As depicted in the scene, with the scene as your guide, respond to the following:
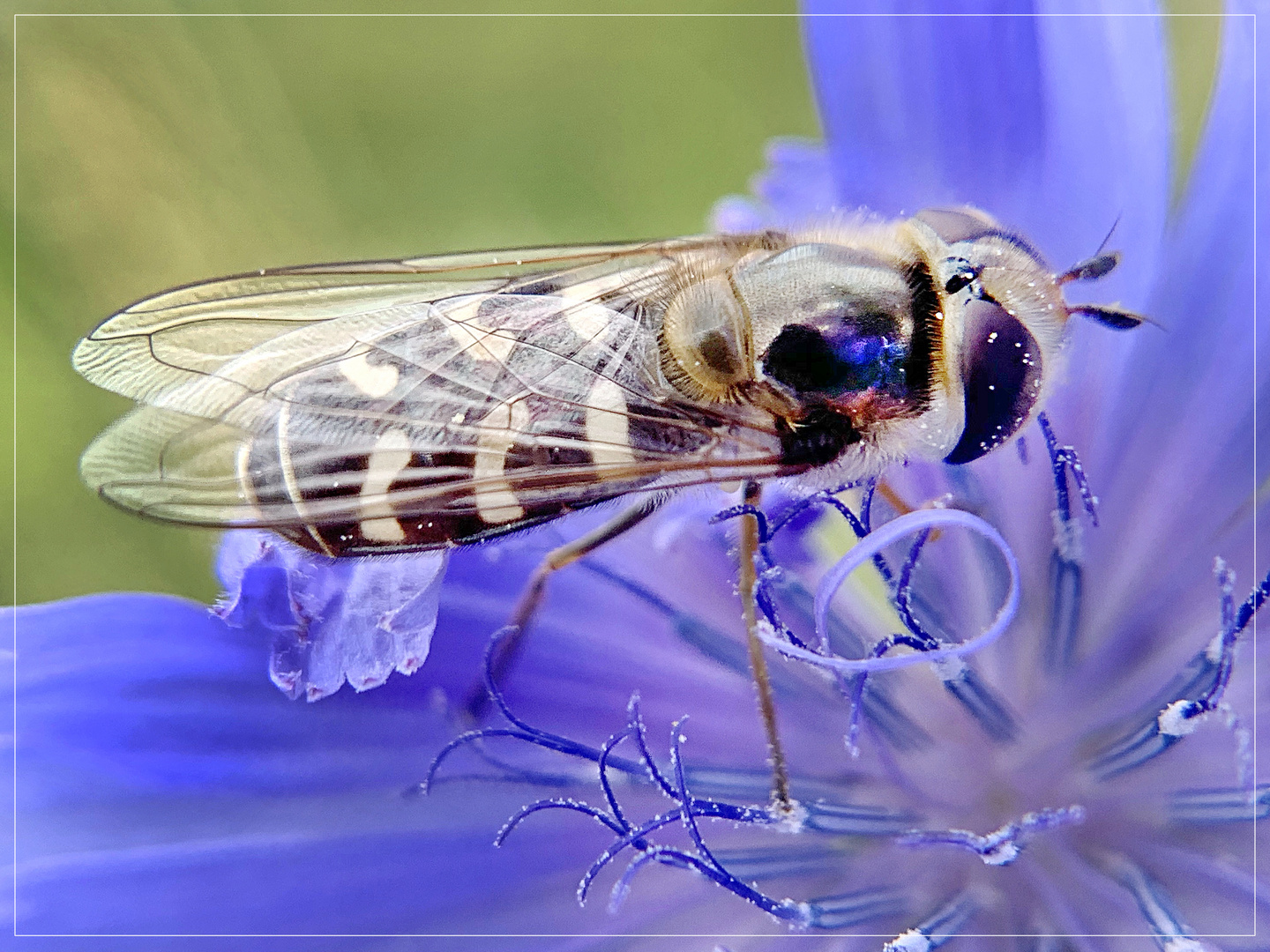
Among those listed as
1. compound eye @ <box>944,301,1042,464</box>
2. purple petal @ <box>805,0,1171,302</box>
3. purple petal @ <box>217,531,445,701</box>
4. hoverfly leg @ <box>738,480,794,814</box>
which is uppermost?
purple petal @ <box>805,0,1171,302</box>

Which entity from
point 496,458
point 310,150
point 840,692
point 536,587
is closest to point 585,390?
point 496,458

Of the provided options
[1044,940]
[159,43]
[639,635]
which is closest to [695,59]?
[159,43]

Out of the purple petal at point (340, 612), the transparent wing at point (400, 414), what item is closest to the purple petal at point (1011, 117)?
the transparent wing at point (400, 414)

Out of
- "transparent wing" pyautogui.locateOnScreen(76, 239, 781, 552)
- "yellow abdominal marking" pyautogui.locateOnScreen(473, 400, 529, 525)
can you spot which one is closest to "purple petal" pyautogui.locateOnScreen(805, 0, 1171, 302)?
"transparent wing" pyautogui.locateOnScreen(76, 239, 781, 552)

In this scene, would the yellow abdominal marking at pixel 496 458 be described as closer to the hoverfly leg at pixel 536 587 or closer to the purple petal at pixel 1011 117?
the hoverfly leg at pixel 536 587

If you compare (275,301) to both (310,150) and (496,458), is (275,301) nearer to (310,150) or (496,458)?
(496,458)

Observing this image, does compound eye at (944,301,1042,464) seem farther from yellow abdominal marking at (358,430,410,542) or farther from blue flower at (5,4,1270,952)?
yellow abdominal marking at (358,430,410,542)
